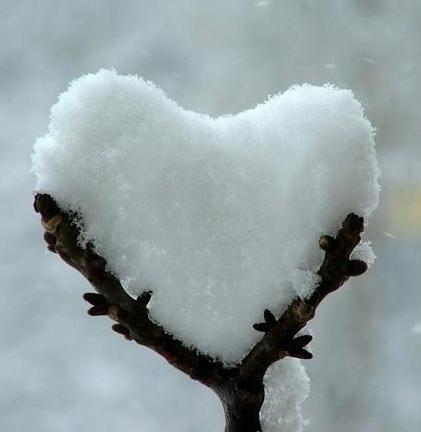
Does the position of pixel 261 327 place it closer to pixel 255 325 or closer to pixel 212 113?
pixel 255 325

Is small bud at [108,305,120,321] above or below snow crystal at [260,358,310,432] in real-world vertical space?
below

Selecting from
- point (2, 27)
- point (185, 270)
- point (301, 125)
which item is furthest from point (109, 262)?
point (2, 27)

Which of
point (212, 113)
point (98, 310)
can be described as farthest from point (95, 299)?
point (212, 113)

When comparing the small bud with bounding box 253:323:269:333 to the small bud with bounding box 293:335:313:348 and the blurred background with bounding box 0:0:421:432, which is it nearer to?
the small bud with bounding box 293:335:313:348

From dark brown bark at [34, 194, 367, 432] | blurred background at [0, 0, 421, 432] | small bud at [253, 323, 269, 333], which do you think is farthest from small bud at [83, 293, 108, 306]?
blurred background at [0, 0, 421, 432]

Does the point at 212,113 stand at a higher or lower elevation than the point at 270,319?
higher
